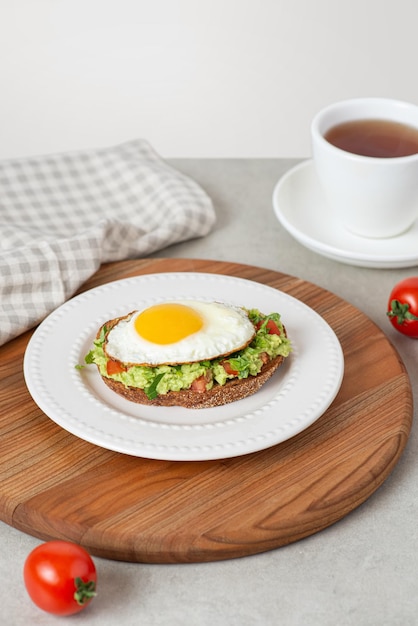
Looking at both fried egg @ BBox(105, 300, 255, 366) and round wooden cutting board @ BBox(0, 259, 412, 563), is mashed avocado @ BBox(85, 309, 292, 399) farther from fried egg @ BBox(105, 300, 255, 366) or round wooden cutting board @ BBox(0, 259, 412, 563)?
round wooden cutting board @ BBox(0, 259, 412, 563)

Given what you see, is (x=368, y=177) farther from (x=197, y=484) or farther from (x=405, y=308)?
(x=197, y=484)

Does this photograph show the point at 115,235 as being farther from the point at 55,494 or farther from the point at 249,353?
the point at 55,494

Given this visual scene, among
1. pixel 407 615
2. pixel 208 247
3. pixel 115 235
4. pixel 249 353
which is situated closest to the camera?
pixel 407 615

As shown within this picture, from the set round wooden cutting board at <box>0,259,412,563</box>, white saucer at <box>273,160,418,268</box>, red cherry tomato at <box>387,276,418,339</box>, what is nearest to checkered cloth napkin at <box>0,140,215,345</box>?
white saucer at <box>273,160,418,268</box>

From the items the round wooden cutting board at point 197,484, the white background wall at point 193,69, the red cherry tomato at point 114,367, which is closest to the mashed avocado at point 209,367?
the red cherry tomato at point 114,367

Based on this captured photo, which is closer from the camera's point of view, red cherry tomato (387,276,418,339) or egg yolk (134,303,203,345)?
egg yolk (134,303,203,345)

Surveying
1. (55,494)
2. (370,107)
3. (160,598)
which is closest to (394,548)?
(160,598)

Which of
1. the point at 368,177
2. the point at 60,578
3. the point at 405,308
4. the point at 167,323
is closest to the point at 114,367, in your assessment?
the point at 167,323
